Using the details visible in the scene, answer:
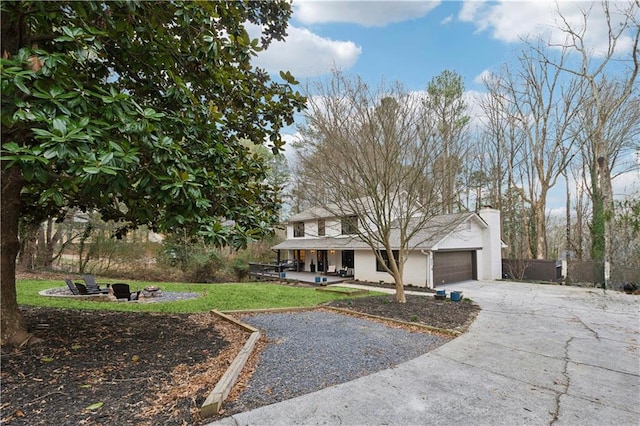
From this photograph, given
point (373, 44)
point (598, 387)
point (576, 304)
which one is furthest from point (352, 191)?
point (576, 304)

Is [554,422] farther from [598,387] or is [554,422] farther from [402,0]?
[402,0]

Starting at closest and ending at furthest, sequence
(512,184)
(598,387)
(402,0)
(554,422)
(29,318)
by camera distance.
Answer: (554,422)
(598,387)
(29,318)
(402,0)
(512,184)

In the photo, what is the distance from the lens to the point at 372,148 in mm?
9438

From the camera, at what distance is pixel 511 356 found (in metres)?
5.55

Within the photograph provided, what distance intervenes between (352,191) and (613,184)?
19069mm

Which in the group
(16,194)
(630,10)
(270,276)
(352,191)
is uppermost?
(630,10)

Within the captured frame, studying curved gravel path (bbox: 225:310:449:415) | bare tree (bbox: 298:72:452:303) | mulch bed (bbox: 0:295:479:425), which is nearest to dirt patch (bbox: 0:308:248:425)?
mulch bed (bbox: 0:295:479:425)

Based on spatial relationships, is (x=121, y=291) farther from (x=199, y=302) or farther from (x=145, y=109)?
(x=145, y=109)

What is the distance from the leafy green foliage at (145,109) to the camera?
9.62ft

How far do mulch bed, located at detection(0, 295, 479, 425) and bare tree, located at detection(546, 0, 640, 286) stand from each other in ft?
60.9

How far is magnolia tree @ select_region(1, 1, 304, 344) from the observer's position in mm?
2947

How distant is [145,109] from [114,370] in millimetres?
3379

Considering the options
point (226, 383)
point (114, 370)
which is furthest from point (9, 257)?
point (226, 383)

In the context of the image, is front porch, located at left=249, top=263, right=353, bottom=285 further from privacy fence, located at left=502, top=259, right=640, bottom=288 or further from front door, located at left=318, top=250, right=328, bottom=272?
privacy fence, located at left=502, top=259, right=640, bottom=288
